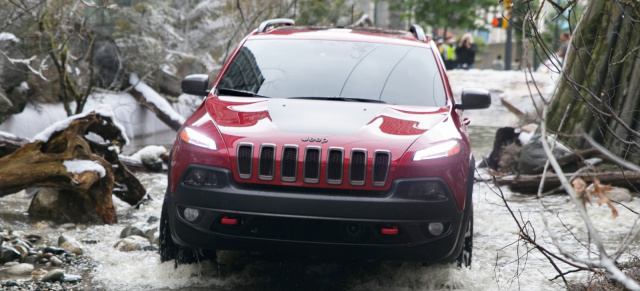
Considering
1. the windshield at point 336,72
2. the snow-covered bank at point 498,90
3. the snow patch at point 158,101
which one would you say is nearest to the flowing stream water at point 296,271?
the windshield at point 336,72

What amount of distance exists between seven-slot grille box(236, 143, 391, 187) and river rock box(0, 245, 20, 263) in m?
2.20

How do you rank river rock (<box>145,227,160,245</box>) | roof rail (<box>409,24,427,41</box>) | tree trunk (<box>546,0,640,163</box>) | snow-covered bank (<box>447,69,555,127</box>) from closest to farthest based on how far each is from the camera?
1. river rock (<box>145,227,160,245</box>)
2. roof rail (<box>409,24,427,41</box>)
3. tree trunk (<box>546,0,640,163</box>)
4. snow-covered bank (<box>447,69,555,127</box>)

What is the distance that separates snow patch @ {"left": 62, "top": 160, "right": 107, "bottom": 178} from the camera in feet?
23.5

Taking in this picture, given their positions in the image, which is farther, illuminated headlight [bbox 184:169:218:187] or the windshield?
the windshield

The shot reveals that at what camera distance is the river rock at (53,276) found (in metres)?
5.30

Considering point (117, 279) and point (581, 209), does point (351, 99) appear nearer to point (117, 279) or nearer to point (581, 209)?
point (117, 279)

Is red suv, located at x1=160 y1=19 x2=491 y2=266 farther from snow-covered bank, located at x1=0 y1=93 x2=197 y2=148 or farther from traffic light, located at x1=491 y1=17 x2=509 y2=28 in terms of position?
snow-covered bank, located at x1=0 y1=93 x2=197 y2=148

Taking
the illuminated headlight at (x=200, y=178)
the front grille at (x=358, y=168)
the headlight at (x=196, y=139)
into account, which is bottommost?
the illuminated headlight at (x=200, y=178)

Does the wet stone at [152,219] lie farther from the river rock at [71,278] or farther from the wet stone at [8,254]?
the river rock at [71,278]

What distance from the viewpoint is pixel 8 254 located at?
19.0ft

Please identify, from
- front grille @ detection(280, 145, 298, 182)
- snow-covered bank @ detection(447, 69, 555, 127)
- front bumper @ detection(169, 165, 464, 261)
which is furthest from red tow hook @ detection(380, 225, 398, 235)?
snow-covered bank @ detection(447, 69, 555, 127)

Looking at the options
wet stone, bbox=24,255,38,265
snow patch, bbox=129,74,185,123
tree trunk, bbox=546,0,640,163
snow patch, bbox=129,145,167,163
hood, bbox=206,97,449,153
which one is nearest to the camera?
hood, bbox=206,97,449,153

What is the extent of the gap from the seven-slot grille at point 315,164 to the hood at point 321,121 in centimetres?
6

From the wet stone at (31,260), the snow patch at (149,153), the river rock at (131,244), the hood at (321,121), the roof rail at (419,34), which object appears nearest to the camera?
the hood at (321,121)
